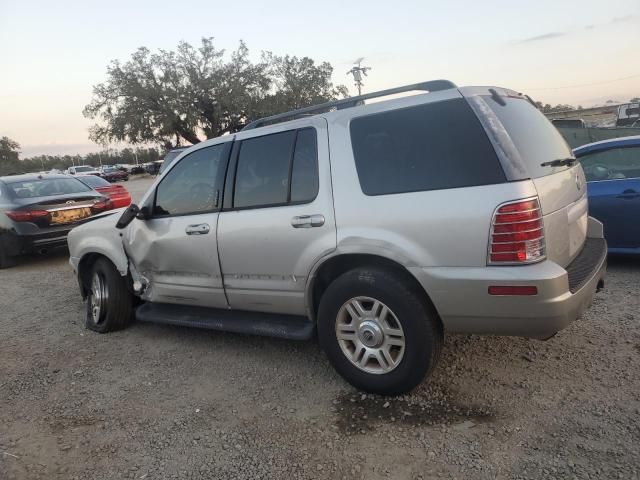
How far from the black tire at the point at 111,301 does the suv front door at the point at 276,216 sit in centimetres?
149

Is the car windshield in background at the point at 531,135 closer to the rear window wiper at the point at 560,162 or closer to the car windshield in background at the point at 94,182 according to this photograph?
the rear window wiper at the point at 560,162

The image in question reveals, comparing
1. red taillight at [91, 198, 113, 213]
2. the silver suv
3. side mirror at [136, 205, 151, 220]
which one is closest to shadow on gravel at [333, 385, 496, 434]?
the silver suv

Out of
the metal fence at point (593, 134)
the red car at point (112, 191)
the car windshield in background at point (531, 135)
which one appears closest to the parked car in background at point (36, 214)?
the red car at point (112, 191)

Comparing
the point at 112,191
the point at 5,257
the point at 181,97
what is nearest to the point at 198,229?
the point at 5,257

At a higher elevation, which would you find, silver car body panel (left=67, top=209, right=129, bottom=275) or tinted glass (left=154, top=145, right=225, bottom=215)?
tinted glass (left=154, top=145, right=225, bottom=215)

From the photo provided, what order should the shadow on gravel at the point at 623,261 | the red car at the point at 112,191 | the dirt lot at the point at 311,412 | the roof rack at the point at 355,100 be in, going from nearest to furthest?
1. the dirt lot at the point at 311,412
2. the roof rack at the point at 355,100
3. the shadow on gravel at the point at 623,261
4. the red car at the point at 112,191

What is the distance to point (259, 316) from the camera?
379 centimetres

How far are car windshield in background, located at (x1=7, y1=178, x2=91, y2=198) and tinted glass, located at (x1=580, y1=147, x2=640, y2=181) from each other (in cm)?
816

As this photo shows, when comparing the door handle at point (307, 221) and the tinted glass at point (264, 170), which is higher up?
the tinted glass at point (264, 170)

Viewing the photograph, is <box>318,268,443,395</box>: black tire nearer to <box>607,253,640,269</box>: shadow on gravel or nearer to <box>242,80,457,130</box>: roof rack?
<box>242,80,457,130</box>: roof rack

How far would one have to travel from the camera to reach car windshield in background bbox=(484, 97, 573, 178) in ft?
9.48

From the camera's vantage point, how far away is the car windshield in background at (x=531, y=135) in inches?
114

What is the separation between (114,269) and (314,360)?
7.32ft

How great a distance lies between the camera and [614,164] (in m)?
5.59
